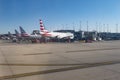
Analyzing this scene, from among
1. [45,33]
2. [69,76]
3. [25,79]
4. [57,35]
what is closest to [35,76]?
[25,79]

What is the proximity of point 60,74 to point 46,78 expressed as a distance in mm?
1147

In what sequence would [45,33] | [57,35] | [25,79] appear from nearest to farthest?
[25,79], [45,33], [57,35]

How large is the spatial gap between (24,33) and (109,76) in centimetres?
7000

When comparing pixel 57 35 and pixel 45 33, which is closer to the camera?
pixel 45 33

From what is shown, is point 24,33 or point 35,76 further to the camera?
point 24,33

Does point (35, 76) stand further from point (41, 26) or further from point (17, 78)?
point (41, 26)

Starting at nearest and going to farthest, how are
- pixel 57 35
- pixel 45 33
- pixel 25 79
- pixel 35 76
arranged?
pixel 25 79
pixel 35 76
pixel 45 33
pixel 57 35

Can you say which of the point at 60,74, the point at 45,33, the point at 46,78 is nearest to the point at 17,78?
the point at 46,78

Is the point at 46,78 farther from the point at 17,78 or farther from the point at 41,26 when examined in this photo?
the point at 41,26

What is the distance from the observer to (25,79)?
9.20 m

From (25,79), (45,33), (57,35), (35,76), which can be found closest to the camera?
(25,79)

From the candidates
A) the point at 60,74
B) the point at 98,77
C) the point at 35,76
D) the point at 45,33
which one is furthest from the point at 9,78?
the point at 45,33

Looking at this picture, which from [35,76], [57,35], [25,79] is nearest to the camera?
[25,79]

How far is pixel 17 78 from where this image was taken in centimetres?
948
